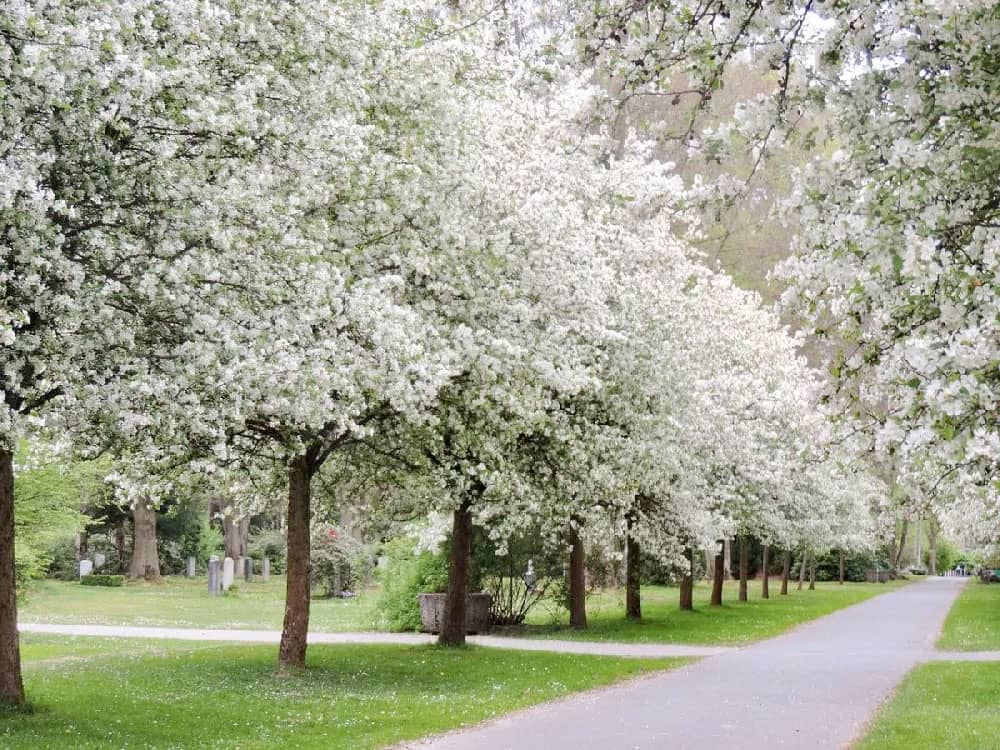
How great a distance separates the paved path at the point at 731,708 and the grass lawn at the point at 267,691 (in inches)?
26.7

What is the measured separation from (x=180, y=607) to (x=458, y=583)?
16373mm

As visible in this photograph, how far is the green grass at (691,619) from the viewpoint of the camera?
24188 millimetres

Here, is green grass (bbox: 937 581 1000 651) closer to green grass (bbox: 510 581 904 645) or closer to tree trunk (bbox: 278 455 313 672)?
green grass (bbox: 510 581 904 645)

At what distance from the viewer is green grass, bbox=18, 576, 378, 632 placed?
27328 millimetres

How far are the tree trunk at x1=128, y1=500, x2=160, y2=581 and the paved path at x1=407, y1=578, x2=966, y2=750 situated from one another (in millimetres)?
29988

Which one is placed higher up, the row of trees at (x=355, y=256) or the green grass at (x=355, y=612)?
the row of trees at (x=355, y=256)

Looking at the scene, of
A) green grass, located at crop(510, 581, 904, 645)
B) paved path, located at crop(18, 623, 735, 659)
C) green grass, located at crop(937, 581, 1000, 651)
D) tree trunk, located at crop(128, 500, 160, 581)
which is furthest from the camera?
tree trunk, located at crop(128, 500, 160, 581)

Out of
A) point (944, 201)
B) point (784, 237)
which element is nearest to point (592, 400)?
point (944, 201)

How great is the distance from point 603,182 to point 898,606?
1049 inches

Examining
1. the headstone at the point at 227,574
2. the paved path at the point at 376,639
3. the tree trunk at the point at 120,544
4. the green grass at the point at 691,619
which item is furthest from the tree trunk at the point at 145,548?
the paved path at the point at 376,639

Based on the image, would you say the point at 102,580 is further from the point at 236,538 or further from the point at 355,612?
the point at 355,612

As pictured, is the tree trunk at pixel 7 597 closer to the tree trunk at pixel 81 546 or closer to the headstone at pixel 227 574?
the headstone at pixel 227 574

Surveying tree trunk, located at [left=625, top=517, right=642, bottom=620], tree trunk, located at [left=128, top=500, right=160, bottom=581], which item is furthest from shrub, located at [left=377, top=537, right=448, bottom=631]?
tree trunk, located at [left=128, top=500, right=160, bottom=581]

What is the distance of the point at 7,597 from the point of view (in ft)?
38.2
